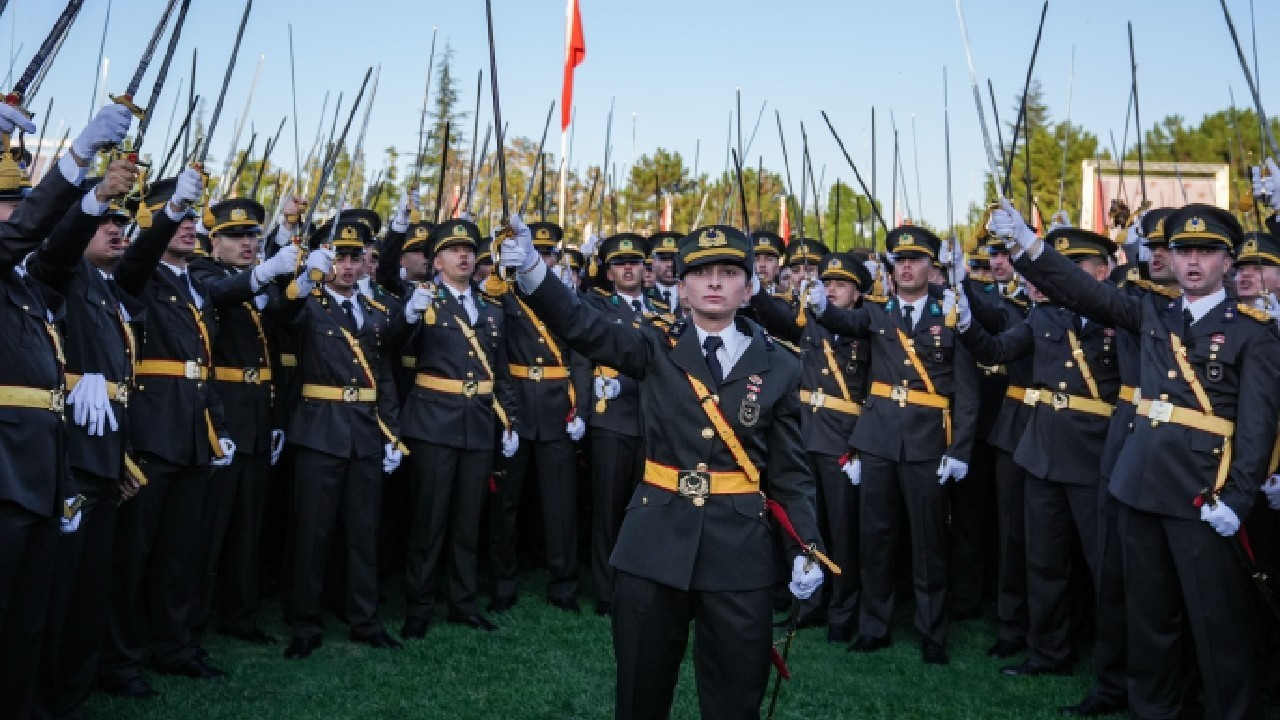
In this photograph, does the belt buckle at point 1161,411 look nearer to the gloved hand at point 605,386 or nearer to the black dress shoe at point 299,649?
the gloved hand at point 605,386

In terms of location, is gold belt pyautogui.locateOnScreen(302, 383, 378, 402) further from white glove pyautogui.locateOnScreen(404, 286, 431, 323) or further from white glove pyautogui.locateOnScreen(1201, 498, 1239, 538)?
white glove pyautogui.locateOnScreen(1201, 498, 1239, 538)

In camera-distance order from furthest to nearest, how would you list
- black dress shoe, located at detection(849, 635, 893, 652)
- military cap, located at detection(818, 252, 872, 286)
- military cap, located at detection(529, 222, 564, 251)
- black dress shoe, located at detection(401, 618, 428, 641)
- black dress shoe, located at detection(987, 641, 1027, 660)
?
1. military cap, located at detection(529, 222, 564, 251)
2. military cap, located at detection(818, 252, 872, 286)
3. black dress shoe, located at detection(849, 635, 893, 652)
4. black dress shoe, located at detection(987, 641, 1027, 660)
5. black dress shoe, located at detection(401, 618, 428, 641)

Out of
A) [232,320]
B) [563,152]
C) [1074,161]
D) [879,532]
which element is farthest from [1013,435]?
[1074,161]

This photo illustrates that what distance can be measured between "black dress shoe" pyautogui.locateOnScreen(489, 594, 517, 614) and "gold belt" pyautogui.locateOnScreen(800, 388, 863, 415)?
2728 mm

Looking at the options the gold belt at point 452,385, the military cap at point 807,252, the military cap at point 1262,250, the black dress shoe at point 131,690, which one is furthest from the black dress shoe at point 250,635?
the military cap at point 1262,250

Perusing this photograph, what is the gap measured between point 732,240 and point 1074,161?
125 feet

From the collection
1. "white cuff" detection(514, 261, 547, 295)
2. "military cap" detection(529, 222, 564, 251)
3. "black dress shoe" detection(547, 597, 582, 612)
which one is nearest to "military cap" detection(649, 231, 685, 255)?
"military cap" detection(529, 222, 564, 251)

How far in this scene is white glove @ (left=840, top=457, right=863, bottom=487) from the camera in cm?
821

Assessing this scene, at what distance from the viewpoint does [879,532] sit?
26.7 feet

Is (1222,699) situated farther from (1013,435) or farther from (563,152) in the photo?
(563,152)

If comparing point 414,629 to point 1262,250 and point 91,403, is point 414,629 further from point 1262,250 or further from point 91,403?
point 1262,250

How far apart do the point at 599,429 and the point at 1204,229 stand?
15.1 ft

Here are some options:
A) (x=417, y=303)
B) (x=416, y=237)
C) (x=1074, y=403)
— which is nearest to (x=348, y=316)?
(x=417, y=303)

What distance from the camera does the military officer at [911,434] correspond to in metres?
7.93
